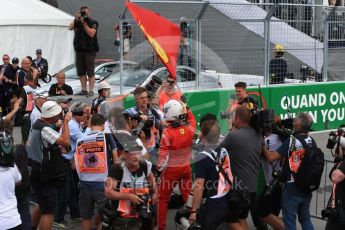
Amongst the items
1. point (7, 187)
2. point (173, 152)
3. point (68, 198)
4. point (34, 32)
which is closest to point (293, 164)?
point (173, 152)

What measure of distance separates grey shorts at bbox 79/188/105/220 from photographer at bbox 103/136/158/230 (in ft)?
3.71

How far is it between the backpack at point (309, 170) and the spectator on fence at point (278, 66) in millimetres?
6252

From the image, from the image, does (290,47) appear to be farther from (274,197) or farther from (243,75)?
(274,197)

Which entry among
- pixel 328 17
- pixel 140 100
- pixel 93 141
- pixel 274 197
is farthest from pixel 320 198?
pixel 328 17

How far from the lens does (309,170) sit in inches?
311

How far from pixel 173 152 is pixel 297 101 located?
22.6ft

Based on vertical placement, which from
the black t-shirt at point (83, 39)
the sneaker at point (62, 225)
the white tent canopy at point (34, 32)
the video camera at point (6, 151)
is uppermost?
the white tent canopy at point (34, 32)

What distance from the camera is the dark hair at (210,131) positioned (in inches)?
292

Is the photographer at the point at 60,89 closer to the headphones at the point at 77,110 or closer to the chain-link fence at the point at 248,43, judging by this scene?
the chain-link fence at the point at 248,43

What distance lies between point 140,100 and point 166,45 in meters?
2.37

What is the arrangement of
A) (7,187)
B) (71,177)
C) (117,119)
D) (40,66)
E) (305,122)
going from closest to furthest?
(7,187) < (305,122) < (117,119) < (71,177) < (40,66)

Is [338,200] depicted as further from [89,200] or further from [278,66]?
[278,66]

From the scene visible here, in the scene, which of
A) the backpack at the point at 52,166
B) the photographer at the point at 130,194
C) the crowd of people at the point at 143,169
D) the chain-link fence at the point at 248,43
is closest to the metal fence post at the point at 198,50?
the chain-link fence at the point at 248,43

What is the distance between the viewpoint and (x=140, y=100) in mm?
9336
